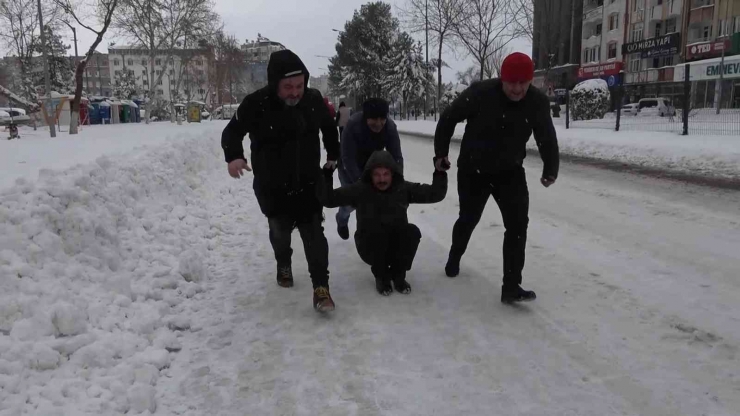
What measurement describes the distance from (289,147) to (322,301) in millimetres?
1114

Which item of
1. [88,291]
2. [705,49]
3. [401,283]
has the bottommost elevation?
[401,283]

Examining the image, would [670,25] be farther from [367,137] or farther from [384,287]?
[384,287]

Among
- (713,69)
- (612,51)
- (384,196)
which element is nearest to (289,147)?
(384,196)

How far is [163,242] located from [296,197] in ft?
5.93

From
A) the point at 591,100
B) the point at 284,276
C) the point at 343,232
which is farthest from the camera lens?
the point at 591,100

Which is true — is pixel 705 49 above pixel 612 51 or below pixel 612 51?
below

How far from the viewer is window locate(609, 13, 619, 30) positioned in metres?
49.1

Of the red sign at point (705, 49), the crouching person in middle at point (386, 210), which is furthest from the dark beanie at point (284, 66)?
the red sign at point (705, 49)

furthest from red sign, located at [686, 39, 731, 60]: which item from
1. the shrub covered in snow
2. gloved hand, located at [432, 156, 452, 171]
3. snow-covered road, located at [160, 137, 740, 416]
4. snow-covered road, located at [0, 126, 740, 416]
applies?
gloved hand, located at [432, 156, 452, 171]

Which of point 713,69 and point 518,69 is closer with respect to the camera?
point 518,69

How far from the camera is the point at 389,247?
4.32 meters

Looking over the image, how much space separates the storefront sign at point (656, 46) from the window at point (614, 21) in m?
4.13

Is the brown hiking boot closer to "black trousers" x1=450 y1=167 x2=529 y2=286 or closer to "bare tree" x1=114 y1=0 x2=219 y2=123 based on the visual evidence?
"black trousers" x1=450 y1=167 x2=529 y2=286

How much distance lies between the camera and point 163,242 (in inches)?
203
